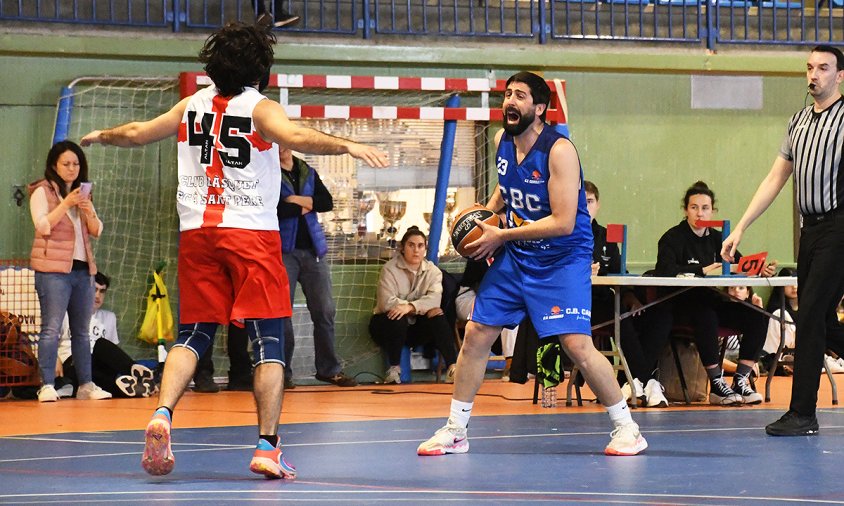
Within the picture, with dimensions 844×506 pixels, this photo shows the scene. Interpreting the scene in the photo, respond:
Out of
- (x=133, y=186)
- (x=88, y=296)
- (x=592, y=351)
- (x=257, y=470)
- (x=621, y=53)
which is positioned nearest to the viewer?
(x=257, y=470)

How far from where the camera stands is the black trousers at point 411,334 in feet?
38.9

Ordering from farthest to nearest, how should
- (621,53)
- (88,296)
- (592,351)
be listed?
(621,53), (88,296), (592,351)

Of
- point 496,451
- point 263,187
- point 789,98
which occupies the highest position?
point 789,98

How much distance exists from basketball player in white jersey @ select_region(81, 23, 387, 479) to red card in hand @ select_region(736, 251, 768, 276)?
4586 millimetres

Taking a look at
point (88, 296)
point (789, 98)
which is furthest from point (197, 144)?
point (789, 98)

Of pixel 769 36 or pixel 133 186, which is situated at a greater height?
pixel 769 36

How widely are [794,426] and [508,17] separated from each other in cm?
728

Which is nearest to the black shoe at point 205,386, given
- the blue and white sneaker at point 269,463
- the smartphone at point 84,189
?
the smartphone at point 84,189

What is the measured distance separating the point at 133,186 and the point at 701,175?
5938 millimetres

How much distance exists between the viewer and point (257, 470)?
5.27m

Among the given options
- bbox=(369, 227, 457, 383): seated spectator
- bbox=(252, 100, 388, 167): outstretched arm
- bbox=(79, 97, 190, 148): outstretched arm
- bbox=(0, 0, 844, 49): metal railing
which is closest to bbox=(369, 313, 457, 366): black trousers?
bbox=(369, 227, 457, 383): seated spectator

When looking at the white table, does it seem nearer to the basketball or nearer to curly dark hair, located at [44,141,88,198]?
the basketball

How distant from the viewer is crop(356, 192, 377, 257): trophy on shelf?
12.6 metres

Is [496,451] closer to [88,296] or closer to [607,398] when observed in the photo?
[607,398]
